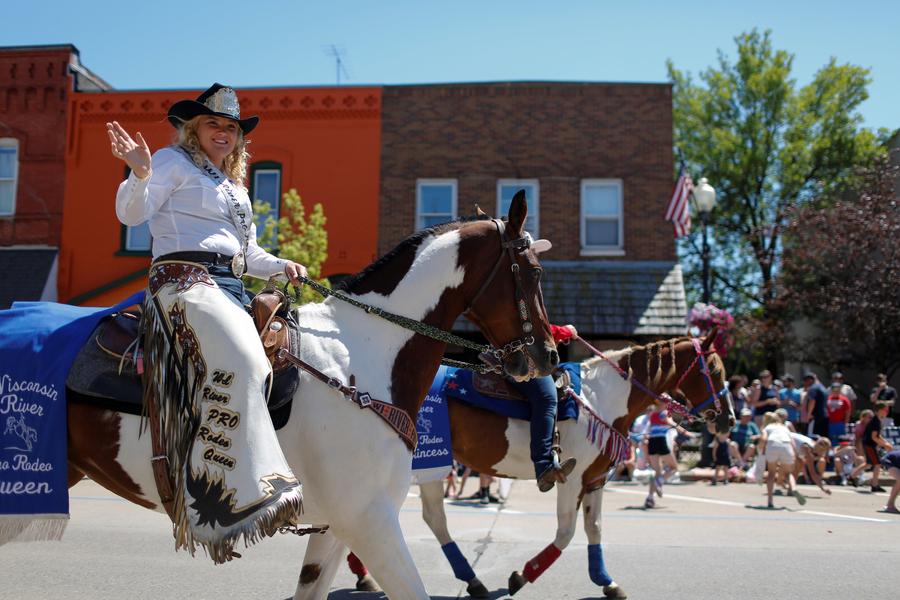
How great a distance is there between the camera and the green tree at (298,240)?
17.2 metres

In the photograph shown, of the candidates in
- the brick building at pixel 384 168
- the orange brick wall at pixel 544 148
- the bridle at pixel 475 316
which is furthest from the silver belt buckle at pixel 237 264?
the orange brick wall at pixel 544 148

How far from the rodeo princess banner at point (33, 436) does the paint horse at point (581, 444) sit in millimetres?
3638

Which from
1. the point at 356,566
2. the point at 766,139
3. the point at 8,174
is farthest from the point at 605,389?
the point at 766,139

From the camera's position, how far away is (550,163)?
65.0 ft

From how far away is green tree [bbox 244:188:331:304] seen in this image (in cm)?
1716

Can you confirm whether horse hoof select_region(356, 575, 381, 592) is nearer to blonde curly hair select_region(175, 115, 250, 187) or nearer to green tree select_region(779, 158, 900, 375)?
blonde curly hair select_region(175, 115, 250, 187)

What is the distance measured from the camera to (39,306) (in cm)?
420

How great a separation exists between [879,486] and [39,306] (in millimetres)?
15992

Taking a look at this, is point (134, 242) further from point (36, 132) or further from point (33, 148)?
point (36, 132)

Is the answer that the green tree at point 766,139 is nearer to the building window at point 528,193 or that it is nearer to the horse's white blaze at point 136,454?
the building window at point 528,193

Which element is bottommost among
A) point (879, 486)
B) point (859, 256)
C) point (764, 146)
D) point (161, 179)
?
point (879, 486)

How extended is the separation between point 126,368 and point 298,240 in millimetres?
13930

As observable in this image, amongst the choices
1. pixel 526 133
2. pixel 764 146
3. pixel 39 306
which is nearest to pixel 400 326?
pixel 39 306

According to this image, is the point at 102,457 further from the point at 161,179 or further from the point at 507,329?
the point at 507,329
